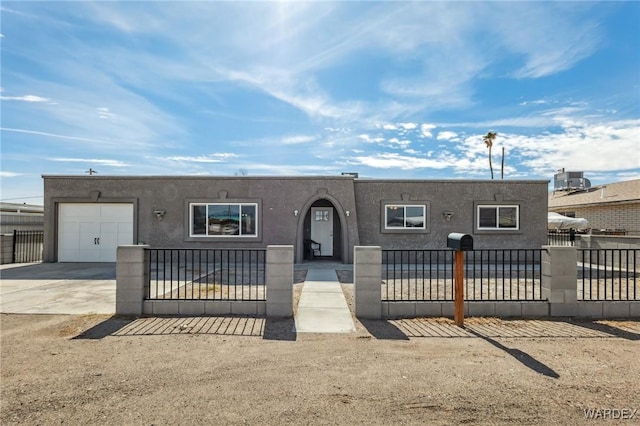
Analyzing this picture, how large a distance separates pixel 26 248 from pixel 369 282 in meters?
15.6

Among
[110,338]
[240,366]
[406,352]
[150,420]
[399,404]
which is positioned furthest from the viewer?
[110,338]

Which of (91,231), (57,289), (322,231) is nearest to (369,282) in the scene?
(57,289)

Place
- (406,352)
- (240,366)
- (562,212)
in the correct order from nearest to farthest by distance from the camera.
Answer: (240,366)
(406,352)
(562,212)

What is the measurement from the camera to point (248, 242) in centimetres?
1382

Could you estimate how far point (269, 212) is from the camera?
13.8m

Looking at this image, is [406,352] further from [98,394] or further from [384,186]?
[384,186]

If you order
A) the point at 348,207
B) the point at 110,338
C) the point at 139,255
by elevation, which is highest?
the point at 348,207

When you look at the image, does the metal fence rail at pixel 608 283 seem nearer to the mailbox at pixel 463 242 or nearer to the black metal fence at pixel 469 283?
the black metal fence at pixel 469 283

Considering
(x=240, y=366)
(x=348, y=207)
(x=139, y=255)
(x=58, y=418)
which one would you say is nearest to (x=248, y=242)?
(x=348, y=207)

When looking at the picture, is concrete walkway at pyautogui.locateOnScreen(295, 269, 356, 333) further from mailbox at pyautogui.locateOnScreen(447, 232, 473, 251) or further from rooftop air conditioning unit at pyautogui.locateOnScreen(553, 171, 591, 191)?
rooftop air conditioning unit at pyautogui.locateOnScreen(553, 171, 591, 191)

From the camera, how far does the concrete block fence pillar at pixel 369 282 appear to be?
6.21 metres

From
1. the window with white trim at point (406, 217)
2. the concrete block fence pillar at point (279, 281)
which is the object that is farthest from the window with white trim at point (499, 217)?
the concrete block fence pillar at point (279, 281)

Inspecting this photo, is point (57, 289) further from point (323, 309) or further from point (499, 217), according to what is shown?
point (499, 217)

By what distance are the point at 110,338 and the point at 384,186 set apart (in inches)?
436
